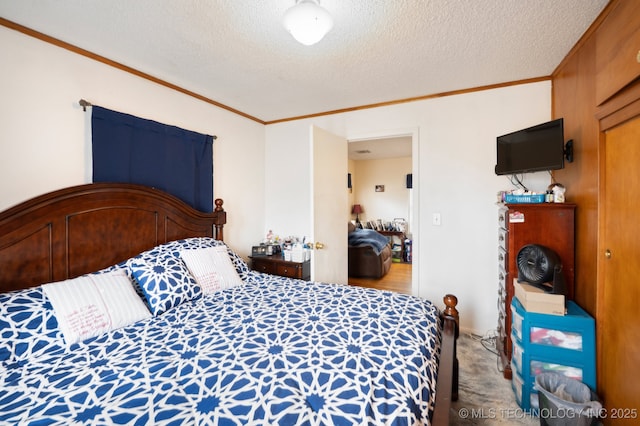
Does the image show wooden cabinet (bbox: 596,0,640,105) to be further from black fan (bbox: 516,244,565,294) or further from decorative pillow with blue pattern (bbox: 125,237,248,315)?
decorative pillow with blue pattern (bbox: 125,237,248,315)

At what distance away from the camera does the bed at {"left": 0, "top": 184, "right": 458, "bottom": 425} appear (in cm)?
88

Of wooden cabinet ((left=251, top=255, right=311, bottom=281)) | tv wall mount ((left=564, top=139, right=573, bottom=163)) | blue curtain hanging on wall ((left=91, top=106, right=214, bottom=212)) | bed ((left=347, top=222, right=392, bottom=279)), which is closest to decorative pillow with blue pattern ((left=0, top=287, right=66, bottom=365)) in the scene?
blue curtain hanging on wall ((left=91, top=106, right=214, bottom=212))

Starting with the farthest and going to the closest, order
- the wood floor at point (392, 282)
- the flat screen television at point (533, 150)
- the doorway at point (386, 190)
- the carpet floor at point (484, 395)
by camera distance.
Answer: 1. the doorway at point (386, 190)
2. the wood floor at point (392, 282)
3. the flat screen television at point (533, 150)
4. the carpet floor at point (484, 395)

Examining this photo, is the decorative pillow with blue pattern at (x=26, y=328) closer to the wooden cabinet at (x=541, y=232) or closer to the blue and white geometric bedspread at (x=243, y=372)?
the blue and white geometric bedspread at (x=243, y=372)

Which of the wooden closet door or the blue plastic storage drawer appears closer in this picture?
the wooden closet door

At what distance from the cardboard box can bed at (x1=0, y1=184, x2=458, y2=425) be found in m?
0.49

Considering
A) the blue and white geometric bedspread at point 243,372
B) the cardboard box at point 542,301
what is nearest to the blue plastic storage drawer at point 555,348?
the cardboard box at point 542,301

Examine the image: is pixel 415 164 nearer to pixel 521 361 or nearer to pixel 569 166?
pixel 569 166

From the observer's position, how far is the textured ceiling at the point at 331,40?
153 cm

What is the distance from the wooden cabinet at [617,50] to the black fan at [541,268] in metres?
0.96

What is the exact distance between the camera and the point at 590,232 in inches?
67.5

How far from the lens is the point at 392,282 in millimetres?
4477

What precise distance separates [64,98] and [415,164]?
2.99 metres

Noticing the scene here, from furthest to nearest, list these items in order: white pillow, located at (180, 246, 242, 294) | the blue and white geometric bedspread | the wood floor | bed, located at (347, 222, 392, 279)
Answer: bed, located at (347, 222, 392, 279), the wood floor, white pillow, located at (180, 246, 242, 294), the blue and white geometric bedspread
